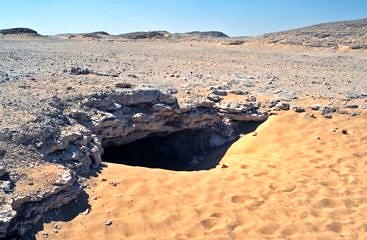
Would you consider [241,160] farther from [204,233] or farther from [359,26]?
[359,26]

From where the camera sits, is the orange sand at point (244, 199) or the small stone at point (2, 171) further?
the orange sand at point (244, 199)

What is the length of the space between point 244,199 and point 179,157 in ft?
12.7

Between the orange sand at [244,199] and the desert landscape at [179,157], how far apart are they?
21 millimetres

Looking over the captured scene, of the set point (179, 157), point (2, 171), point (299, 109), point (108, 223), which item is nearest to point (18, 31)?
point (179, 157)

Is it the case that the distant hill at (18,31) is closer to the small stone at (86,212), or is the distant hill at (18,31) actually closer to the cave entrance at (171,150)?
the cave entrance at (171,150)

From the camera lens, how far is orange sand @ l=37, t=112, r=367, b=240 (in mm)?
6168

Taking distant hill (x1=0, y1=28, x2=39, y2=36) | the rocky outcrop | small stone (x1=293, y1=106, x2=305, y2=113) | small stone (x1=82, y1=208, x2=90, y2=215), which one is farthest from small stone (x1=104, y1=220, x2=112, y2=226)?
distant hill (x1=0, y1=28, x2=39, y2=36)

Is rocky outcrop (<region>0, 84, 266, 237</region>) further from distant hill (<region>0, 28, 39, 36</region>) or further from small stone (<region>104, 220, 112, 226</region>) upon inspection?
distant hill (<region>0, 28, 39, 36</region>)

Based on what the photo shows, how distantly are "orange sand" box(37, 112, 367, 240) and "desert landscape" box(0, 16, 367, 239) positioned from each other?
0.07 ft

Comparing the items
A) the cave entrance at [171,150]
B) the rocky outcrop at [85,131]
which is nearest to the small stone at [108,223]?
the rocky outcrop at [85,131]

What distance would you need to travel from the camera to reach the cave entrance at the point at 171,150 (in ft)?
34.3

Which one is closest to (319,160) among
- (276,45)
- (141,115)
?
(141,115)

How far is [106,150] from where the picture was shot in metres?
10.3

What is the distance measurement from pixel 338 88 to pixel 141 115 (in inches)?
262
